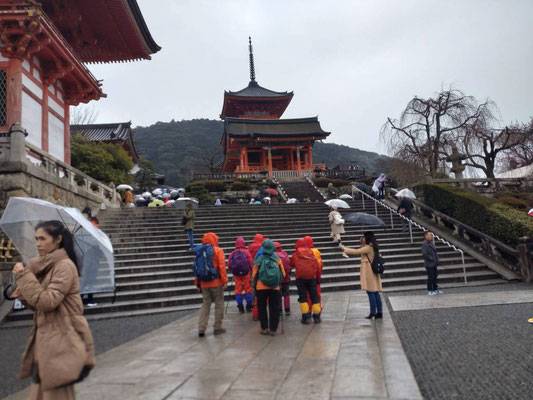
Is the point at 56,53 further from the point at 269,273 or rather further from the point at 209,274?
→ the point at 269,273

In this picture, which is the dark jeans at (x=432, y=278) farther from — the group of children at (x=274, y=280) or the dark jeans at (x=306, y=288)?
the dark jeans at (x=306, y=288)

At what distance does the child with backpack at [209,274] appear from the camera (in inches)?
226

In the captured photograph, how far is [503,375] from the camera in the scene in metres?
3.72

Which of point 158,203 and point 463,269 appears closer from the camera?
point 463,269

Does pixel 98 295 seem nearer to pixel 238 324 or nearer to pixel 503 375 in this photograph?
pixel 238 324

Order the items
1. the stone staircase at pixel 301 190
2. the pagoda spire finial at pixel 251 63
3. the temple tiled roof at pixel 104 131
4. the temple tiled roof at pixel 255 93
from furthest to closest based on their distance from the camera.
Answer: the pagoda spire finial at pixel 251 63, the temple tiled roof at pixel 255 93, the temple tiled roof at pixel 104 131, the stone staircase at pixel 301 190

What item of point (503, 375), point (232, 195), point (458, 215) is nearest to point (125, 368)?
point (503, 375)

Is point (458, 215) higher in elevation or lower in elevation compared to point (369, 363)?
higher

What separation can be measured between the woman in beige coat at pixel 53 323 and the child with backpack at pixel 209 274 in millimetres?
3168

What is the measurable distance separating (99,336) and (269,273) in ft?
10.5

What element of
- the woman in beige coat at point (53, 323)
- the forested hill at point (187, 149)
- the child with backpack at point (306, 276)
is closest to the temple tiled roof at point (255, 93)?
the forested hill at point (187, 149)

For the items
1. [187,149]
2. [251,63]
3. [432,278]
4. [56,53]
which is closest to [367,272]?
[432,278]

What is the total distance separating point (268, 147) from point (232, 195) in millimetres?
9406

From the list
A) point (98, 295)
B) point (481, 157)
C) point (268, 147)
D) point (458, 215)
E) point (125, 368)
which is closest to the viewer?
point (125, 368)
